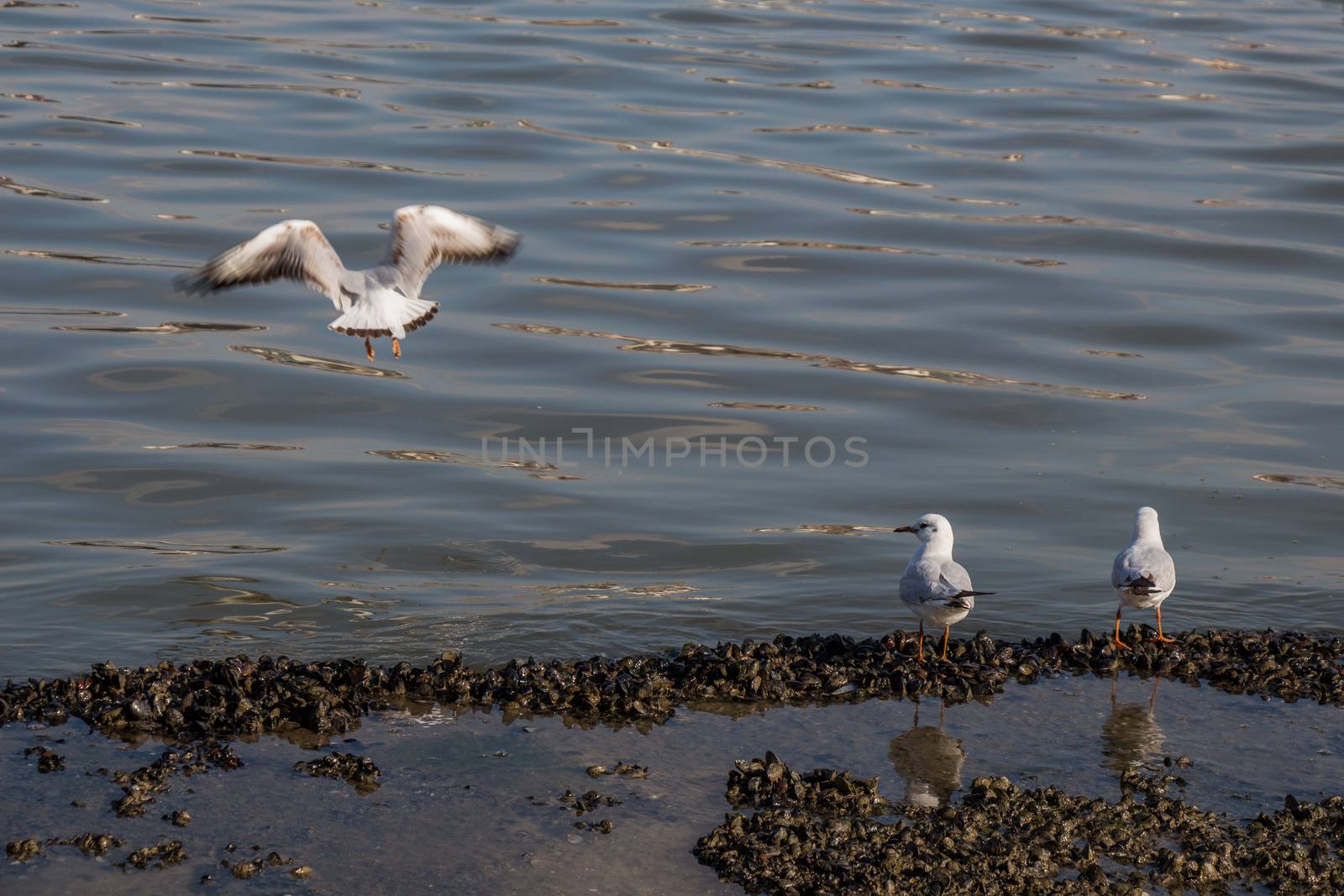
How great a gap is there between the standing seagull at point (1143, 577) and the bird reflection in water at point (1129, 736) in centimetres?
65

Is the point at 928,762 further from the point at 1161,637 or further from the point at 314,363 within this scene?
the point at 314,363

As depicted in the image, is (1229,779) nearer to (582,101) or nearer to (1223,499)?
(1223,499)

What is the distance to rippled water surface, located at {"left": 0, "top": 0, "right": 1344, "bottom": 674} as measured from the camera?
38.7 feet

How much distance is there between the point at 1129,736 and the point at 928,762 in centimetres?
120

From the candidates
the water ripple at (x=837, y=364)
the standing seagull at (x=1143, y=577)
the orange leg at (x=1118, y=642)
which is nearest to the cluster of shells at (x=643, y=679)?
the orange leg at (x=1118, y=642)

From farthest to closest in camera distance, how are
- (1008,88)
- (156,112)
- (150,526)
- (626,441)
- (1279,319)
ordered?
1. (1008,88)
2. (156,112)
3. (1279,319)
4. (626,441)
5. (150,526)

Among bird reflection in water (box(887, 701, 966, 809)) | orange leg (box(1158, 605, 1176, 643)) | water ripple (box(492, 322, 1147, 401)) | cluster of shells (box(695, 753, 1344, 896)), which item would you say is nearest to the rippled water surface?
water ripple (box(492, 322, 1147, 401))

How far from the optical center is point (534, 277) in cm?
1973

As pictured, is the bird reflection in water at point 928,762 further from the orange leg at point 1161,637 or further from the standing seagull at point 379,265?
the standing seagull at point 379,265

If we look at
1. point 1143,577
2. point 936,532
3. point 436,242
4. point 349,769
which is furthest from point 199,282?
point 1143,577

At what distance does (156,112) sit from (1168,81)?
56.1 ft

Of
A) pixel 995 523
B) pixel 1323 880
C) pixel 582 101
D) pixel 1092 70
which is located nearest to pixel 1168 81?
pixel 1092 70

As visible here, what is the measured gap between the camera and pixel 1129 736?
348 inches

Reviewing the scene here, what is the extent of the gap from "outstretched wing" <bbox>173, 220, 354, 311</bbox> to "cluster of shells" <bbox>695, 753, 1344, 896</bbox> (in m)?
5.19
